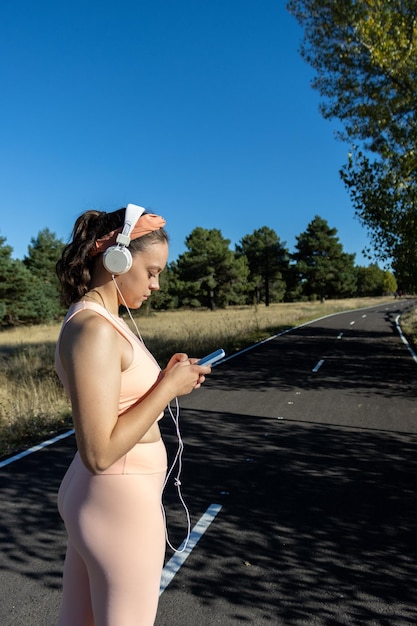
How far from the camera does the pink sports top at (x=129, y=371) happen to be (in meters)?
1.52

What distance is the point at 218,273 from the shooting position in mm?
61094

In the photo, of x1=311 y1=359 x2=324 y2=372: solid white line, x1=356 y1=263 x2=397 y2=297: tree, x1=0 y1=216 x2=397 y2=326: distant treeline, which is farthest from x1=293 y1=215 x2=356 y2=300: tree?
x1=311 y1=359 x2=324 y2=372: solid white line

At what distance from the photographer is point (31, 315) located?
127 ft

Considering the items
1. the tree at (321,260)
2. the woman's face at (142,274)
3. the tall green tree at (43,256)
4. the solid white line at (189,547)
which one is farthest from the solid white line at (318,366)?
the tree at (321,260)

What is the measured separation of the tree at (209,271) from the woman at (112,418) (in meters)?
56.0

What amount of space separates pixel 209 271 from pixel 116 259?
5759 centimetres

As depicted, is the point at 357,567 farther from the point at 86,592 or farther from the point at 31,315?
the point at 31,315

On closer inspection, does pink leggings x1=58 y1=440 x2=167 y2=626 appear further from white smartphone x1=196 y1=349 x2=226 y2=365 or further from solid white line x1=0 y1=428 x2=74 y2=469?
solid white line x1=0 y1=428 x2=74 y2=469

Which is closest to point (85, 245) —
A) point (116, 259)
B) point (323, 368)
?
point (116, 259)

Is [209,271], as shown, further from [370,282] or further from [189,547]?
[370,282]

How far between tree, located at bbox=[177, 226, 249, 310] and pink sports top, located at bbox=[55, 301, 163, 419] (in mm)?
56161

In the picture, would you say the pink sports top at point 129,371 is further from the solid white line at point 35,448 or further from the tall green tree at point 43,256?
the tall green tree at point 43,256

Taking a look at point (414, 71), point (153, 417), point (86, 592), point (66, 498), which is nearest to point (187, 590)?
point (86, 592)

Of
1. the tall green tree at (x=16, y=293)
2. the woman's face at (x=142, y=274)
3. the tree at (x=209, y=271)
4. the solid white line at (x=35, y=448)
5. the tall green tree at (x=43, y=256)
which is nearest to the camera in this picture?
the woman's face at (x=142, y=274)
